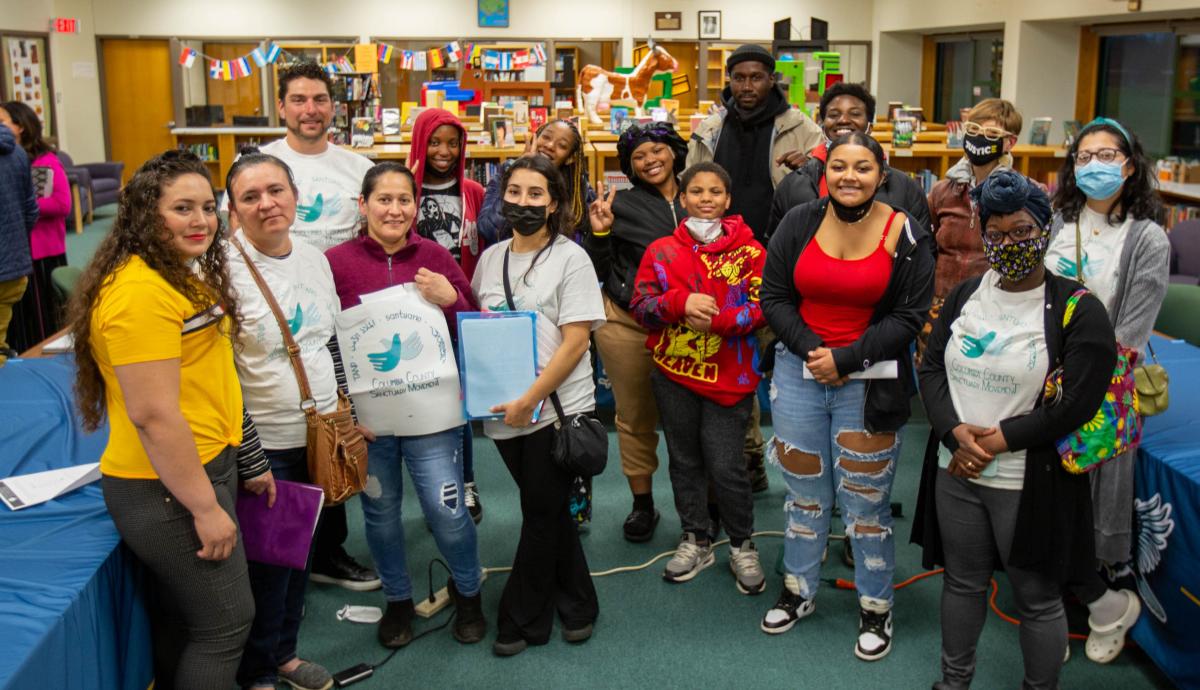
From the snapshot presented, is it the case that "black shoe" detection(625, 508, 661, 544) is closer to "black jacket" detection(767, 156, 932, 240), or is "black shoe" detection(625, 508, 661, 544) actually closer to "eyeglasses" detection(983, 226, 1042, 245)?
"black jacket" detection(767, 156, 932, 240)

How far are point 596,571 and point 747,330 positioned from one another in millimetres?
1018

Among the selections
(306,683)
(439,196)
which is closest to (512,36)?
(439,196)

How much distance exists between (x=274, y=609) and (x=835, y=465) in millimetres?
1576

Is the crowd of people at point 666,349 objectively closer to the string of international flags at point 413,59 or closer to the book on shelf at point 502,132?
the book on shelf at point 502,132

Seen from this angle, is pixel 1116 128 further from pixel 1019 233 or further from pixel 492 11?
pixel 492 11

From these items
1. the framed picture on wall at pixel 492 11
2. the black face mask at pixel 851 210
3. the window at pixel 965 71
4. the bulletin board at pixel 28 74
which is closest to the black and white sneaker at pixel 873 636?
the black face mask at pixel 851 210

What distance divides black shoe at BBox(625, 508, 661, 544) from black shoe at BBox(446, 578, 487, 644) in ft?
2.69

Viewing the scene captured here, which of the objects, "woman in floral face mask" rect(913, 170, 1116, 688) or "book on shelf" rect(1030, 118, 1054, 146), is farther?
"book on shelf" rect(1030, 118, 1054, 146)

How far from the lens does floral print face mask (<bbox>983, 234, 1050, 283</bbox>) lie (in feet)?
7.77

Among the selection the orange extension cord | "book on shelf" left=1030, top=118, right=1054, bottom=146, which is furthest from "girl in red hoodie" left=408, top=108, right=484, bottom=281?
"book on shelf" left=1030, top=118, right=1054, bottom=146

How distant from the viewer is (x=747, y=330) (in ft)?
10.4

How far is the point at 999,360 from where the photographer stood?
95.8 inches

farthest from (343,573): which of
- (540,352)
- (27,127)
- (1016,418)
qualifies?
(27,127)

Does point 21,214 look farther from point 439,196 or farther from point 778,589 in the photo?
point 778,589
